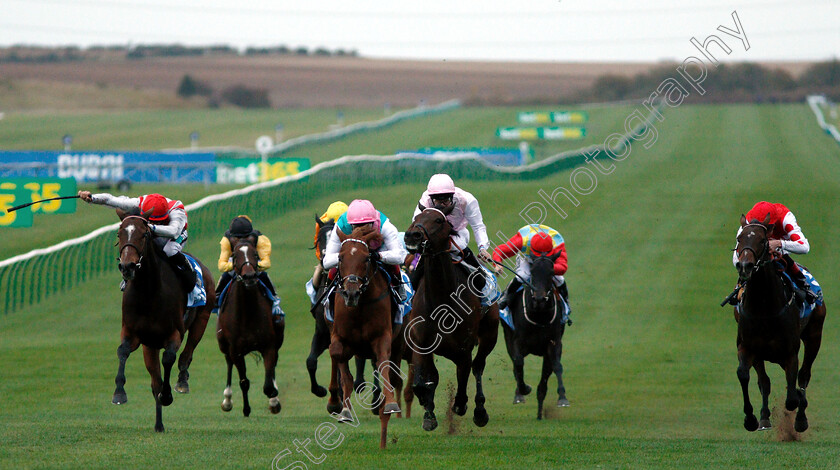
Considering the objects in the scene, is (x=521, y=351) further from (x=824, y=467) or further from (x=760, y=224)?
(x=824, y=467)

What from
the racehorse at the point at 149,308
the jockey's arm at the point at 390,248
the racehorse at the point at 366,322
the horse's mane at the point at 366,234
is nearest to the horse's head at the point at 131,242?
the racehorse at the point at 149,308

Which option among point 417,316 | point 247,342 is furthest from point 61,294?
point 417,316

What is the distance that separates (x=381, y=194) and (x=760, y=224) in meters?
24.0

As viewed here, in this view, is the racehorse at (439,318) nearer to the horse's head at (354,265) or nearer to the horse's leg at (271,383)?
the horse's head at (354,265)

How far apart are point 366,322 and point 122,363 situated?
8.43ft

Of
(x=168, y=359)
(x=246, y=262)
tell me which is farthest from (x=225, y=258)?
(x=168, y=359)

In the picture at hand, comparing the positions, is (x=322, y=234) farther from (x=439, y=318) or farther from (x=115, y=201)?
(x=115, y=201)

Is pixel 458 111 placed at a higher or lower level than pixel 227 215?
higher

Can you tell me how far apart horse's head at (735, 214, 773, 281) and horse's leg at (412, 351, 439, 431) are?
2.93 meters

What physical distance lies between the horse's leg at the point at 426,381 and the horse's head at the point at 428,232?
1.08m

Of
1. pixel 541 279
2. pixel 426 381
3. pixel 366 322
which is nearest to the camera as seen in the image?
pixel 366 322

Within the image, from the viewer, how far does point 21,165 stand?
39281mm

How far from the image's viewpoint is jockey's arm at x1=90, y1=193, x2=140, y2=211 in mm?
10594

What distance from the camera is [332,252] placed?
10.2 meters
